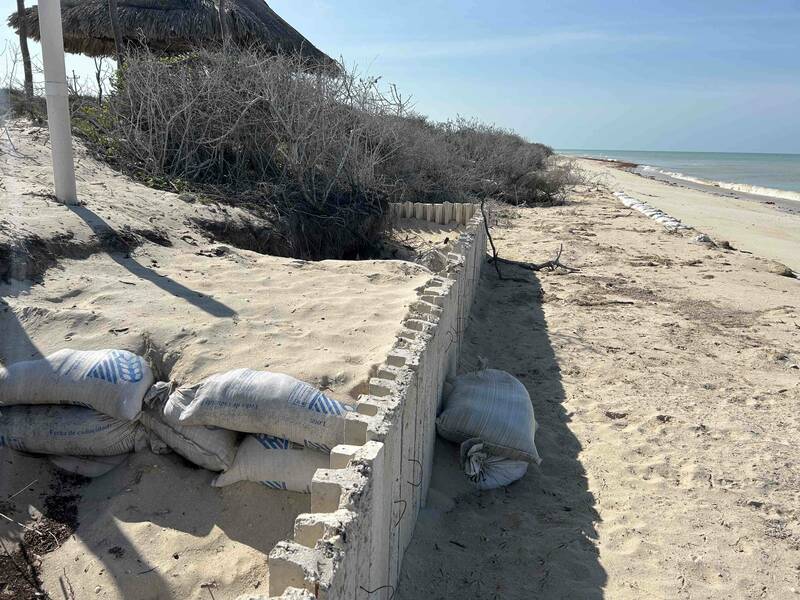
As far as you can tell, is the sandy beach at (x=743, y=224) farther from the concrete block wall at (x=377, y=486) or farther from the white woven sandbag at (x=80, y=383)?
the white woven sandbag at (x=80, y=383)

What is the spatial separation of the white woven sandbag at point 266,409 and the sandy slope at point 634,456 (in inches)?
28.4

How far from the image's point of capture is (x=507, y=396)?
3.86 m

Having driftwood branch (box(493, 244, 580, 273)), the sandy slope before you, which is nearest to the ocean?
driftwood branch (box(493, 244, 580, 273))

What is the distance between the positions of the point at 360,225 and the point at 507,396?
473 cm

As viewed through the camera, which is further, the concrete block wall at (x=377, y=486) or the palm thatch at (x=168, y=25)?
the palm thatch at (x=168, y=25)

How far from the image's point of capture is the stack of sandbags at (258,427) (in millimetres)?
2812

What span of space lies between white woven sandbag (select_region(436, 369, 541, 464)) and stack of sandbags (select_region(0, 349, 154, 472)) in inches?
69.2

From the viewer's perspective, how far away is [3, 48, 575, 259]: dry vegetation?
776cm

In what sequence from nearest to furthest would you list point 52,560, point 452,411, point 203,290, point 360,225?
point 52,560 < point 452,411 < point 203,290 < point 360,225

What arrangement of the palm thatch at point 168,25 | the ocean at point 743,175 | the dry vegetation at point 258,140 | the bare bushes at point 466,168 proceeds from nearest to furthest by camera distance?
the dry vegetation at point 258,140 < the bare bushes at point 466,168 < the palm thatch at point 168,25 < the ocean at point 743,175

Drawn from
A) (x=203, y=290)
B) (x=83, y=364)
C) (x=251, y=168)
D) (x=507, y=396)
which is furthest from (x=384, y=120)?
(x=83, y=364)

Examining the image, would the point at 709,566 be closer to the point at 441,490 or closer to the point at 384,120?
the point at 441,490

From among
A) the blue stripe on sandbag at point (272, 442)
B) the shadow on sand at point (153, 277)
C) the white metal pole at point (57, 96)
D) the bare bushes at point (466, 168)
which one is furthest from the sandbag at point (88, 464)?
the bare bushes at point (466, 168)

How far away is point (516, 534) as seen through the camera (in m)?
3.13
